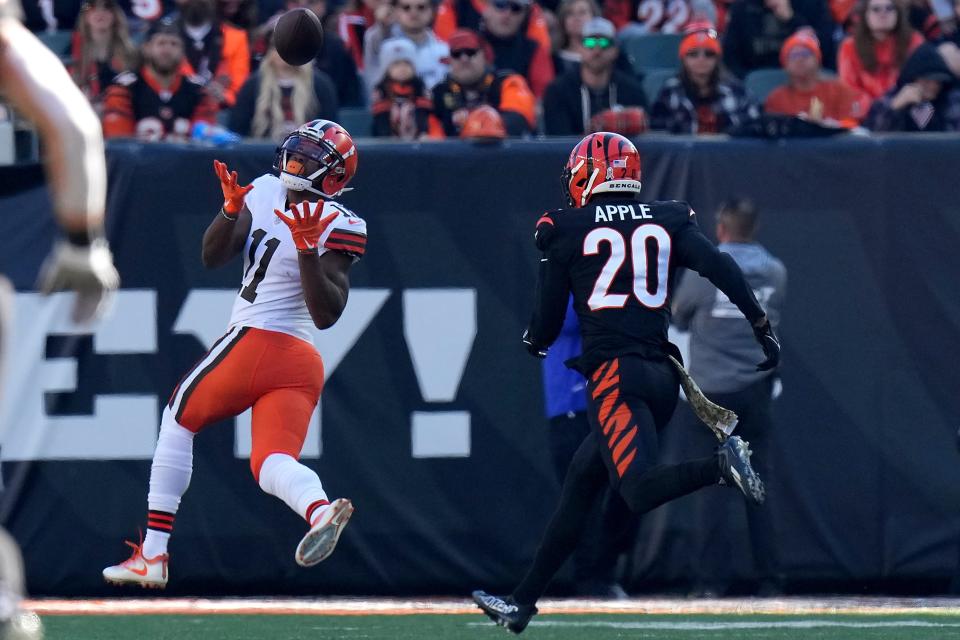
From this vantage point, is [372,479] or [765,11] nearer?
[372,479]

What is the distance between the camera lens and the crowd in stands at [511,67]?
8461mm

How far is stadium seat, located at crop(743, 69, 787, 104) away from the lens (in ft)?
32.0

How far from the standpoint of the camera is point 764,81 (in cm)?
980

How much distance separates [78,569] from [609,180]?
10.6 ft

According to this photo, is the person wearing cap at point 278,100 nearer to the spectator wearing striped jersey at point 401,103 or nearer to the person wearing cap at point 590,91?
the spectator wearing striped jersey at point 401,103

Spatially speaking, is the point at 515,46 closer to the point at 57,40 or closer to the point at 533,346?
the point at 57,40

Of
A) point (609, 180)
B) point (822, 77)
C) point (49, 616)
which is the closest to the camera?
point (609, 180)

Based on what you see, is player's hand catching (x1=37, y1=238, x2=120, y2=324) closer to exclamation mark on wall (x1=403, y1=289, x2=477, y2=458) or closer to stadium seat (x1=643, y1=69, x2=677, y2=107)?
exclamation mark on wall (x1=403, y1=289, x2=477, y2=458)

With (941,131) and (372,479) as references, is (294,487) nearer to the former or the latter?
(372,479)

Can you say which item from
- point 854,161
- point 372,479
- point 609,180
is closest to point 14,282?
point 372,479

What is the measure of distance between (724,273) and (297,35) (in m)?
2.11

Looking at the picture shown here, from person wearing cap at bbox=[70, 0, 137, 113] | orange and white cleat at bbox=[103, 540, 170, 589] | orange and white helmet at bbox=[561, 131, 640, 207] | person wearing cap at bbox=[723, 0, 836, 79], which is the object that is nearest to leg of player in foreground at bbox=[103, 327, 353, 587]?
orange and white cleat at bbox=[103, 540, 170, 589]

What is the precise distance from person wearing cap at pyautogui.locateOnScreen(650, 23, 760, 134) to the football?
2.38m

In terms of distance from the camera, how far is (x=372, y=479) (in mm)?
7648
